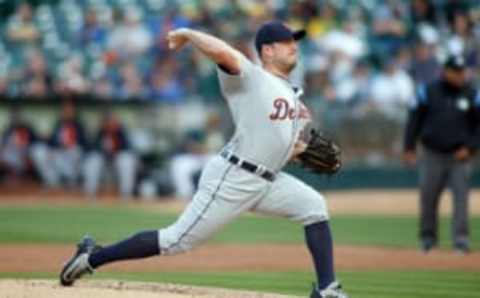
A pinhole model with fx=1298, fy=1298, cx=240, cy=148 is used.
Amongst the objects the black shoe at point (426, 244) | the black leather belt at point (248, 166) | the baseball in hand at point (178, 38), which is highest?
the baseball in hand at point (178, 38)

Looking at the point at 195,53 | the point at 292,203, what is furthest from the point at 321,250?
the point at 195,53

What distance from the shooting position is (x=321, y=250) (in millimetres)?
7902

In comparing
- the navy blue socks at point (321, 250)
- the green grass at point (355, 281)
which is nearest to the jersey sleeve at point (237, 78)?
the navy blue socks at point (321, 250)

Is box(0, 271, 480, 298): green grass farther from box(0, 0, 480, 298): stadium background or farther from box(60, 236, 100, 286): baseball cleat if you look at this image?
box(0, 0, 480, 298): stadium background

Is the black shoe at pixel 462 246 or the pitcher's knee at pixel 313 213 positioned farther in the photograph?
the black shoe at pixel 462 246

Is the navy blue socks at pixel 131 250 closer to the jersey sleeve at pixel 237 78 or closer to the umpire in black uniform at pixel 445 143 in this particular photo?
the jersey sleeve at pixel 237 78

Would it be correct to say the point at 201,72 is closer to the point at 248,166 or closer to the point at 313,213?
the point at 313,213

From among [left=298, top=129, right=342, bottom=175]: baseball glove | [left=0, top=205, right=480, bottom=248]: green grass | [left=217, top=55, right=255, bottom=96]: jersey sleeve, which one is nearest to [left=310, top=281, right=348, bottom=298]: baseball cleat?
[left=298, top=129, right=342, bottom=175]: baseball glove

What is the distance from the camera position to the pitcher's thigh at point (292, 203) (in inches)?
308

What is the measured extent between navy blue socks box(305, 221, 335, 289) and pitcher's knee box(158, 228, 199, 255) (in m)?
0.71

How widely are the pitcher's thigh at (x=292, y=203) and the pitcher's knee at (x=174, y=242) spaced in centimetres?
46

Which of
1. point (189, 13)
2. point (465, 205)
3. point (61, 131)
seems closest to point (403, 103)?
point (189, 13)

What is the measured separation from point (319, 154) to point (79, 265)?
1660mm

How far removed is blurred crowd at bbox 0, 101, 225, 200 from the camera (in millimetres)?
20438
